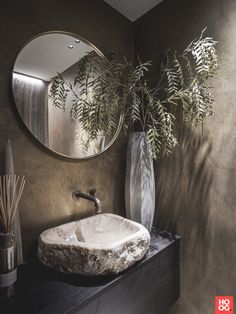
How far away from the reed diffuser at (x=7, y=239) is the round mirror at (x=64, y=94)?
317mm

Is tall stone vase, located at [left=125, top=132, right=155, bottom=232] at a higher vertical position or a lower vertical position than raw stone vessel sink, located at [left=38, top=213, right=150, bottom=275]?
higher

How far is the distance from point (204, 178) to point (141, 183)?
400 millimetres

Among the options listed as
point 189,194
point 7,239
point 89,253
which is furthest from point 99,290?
point 189,194

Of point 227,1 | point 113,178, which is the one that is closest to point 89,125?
point 113,178

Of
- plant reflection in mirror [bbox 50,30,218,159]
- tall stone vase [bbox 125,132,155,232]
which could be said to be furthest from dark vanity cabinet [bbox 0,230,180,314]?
plant reflection in mirror [bbox 50,30,218,159]

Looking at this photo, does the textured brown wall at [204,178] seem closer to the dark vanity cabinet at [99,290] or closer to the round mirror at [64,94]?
the dark vanity cabinet at [99,290]

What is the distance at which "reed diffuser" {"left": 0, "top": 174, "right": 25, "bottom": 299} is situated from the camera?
0.84 metres

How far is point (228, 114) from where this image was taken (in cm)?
129

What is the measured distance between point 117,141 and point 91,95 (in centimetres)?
39

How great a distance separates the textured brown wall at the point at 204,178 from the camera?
128 centimetres

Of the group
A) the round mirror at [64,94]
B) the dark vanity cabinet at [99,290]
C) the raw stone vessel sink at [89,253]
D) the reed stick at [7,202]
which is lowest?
the dark vanity cabinet at [99,290]

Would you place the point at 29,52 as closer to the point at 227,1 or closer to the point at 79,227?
the point at 79,227

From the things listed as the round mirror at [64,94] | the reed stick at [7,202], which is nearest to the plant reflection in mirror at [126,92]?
the round mirror at [64,94]

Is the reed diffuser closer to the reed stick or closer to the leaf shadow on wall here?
the reed stick
